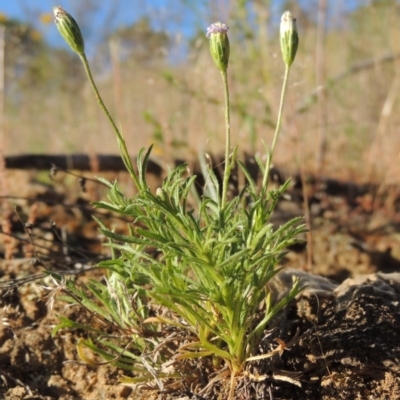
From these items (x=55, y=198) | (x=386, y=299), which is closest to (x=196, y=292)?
(x=386, y=299)

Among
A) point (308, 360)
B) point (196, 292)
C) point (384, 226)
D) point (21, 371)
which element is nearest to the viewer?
point (196, 292)

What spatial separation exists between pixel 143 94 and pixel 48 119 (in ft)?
3.61

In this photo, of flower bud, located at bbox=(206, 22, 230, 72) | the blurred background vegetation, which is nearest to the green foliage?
flower bud, located at bbox=(206, 22, 230, 72)

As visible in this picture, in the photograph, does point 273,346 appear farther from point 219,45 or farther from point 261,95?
point 261,95

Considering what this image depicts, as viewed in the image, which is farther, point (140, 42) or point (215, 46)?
point (140, 42)

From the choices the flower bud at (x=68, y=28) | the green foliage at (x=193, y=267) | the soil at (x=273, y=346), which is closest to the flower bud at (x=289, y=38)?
the green foliage at (x=193, y=267)

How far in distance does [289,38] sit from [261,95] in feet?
6.34

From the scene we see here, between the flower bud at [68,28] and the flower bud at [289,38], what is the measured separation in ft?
1.18

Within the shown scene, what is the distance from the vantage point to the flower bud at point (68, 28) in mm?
901

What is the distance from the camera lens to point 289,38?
0.97m

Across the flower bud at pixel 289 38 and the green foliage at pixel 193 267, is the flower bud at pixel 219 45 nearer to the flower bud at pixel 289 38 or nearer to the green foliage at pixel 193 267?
the green foliage at pixel 193 267

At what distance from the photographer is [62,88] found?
22.1 feet

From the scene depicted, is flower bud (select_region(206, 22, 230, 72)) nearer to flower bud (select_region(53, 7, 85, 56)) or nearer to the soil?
flower bud (select_region(53, 7, 85, 56))

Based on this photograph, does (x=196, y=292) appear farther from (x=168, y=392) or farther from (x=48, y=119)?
(x=48, y=119)
